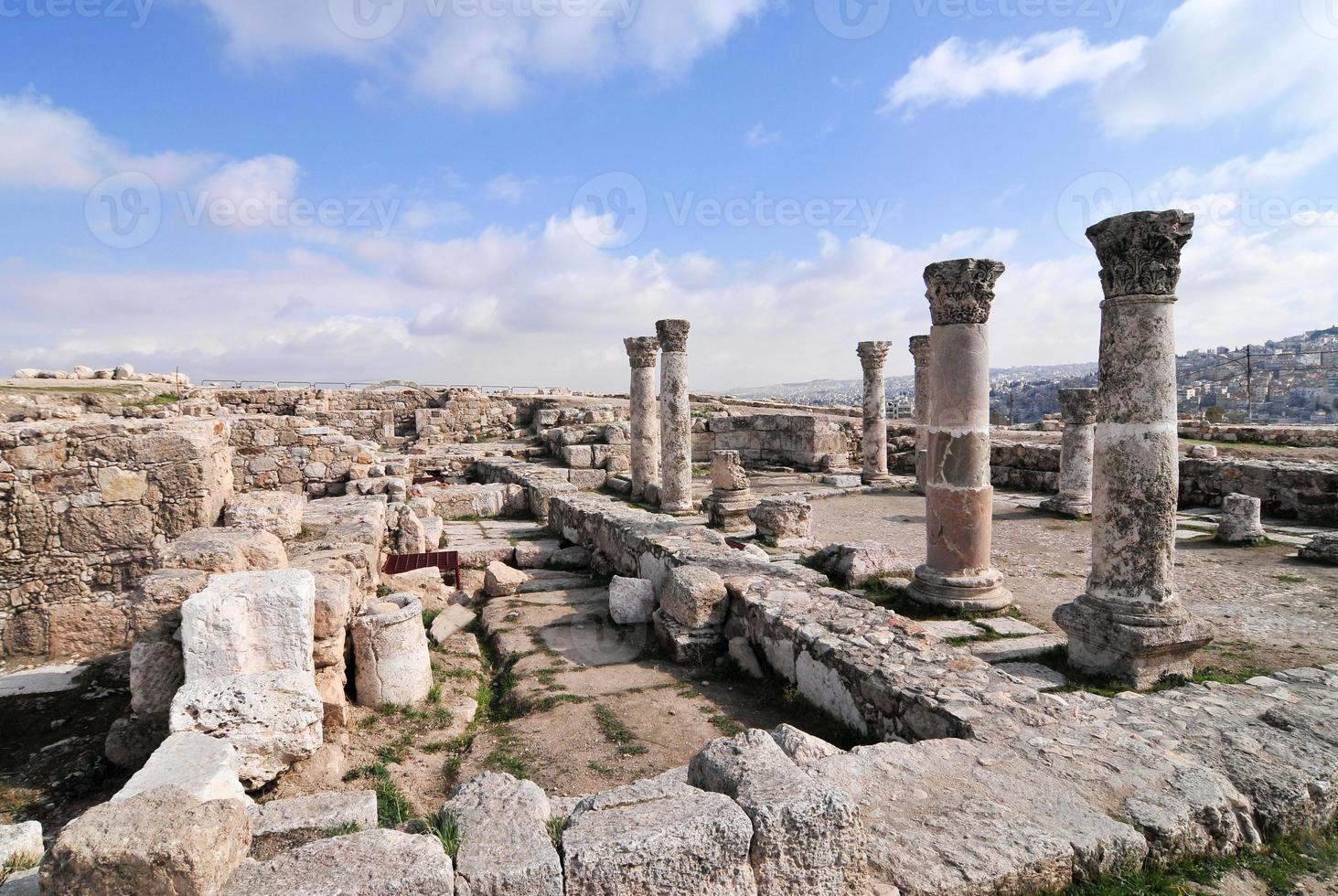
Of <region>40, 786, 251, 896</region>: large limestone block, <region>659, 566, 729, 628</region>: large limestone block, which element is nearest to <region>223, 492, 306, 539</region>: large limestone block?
<region>659, 566, 729, 628</region>: large limestone block

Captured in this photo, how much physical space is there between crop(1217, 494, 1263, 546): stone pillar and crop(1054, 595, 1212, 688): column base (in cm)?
568

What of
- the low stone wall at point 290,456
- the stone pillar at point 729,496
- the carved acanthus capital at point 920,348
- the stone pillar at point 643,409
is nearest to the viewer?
the low stone wall at point 290,456

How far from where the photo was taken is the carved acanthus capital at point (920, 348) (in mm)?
16672

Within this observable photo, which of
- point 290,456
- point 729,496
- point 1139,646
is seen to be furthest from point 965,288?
point 290,456

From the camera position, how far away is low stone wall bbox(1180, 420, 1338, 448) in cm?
1820

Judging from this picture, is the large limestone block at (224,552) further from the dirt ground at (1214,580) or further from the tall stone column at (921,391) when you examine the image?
the tall stone column at (921,391)

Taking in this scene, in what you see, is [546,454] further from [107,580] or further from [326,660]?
[326,660]

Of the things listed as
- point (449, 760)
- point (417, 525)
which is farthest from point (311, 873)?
point (417, 525)

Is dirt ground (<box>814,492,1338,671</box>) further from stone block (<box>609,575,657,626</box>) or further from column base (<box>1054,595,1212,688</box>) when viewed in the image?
stone block (<box>609,575,657,626</box>)

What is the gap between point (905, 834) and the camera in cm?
308

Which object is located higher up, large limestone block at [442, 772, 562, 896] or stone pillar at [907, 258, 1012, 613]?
stone pillar at [907, 258, 1012, 613]

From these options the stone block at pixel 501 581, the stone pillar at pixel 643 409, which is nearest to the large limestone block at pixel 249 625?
the stone block at pixel 501 581

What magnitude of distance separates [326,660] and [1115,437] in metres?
6.19

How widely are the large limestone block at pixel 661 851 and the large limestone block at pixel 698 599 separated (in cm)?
361
